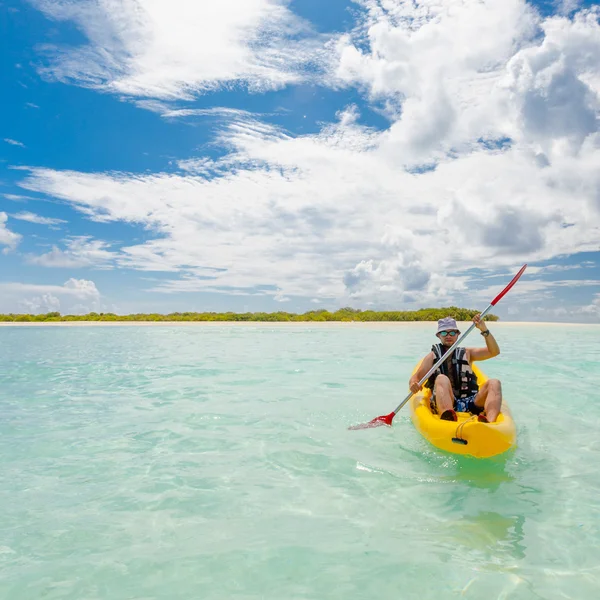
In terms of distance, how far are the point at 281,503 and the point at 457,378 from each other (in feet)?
10.6

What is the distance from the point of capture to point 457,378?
6539 millimetres

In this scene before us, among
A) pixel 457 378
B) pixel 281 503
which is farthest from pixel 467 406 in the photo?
pixel 281 503

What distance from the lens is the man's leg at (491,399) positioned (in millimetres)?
5473

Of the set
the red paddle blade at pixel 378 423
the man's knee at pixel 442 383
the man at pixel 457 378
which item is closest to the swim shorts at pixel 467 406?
the man at pixel 457 378

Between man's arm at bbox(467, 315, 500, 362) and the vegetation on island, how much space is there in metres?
35.2

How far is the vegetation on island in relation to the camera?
41.7 m

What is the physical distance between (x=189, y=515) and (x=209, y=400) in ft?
16.0

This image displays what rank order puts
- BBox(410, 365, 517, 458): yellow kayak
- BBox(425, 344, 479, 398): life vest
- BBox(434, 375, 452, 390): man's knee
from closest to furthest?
1. BBox(410, 365, 517, 458): yellow kayak
2. BBox(434, 375, 452, 390): man's knee
3. BBox(425, 344, 479, 398): life vest

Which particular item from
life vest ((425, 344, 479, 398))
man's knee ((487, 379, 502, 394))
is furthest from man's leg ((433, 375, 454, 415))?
life vest ((425, 344, 479, 398))

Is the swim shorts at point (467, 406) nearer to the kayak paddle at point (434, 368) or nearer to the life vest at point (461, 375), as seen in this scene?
the life vest at point (461, 375)

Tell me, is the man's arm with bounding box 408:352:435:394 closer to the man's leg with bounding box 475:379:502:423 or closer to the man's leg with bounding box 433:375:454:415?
the man's leg with bounding box 433:375:454:415

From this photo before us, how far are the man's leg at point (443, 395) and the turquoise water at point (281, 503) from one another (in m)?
0.52

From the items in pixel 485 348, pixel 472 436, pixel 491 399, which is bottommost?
pixel 472 436

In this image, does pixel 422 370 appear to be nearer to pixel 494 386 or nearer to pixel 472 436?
pixel 494 386
